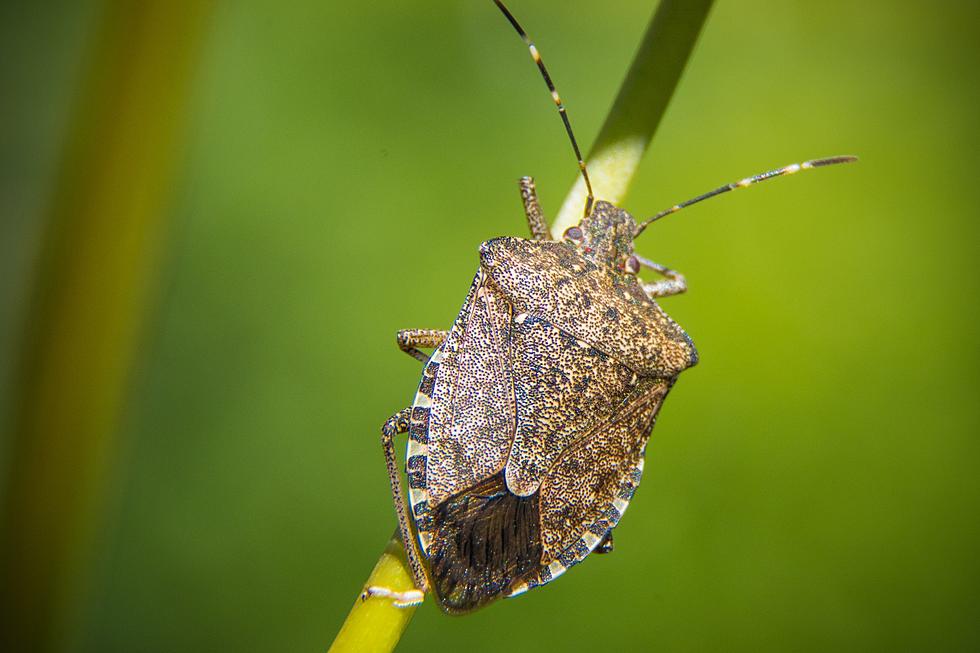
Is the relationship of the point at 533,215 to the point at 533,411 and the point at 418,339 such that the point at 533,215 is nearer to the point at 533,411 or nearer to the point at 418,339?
the point at 418,339

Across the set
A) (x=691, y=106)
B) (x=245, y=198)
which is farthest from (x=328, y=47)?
(x=691, y=106)

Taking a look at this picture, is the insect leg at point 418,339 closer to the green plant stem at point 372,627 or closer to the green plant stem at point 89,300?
the green plant stem at point 89,300

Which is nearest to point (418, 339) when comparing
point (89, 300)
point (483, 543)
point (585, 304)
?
point (585, 304)

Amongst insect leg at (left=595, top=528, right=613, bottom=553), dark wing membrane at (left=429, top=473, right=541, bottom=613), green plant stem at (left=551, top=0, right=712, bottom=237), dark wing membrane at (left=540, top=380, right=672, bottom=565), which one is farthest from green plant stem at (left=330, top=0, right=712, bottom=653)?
insect leg at (left=595, top=528, right=613, bottom=553)

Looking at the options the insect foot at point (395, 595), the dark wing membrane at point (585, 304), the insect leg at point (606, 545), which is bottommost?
the insect leg at point (606, 545)

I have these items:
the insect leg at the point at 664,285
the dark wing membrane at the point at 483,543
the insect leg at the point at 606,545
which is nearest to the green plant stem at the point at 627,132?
the dark wing membrane at the point at 483,543

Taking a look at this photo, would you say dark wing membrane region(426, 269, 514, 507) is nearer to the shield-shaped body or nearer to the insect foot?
the shield-shaped body

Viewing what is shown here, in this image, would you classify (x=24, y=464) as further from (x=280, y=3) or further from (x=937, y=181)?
(x=937, y=181)
